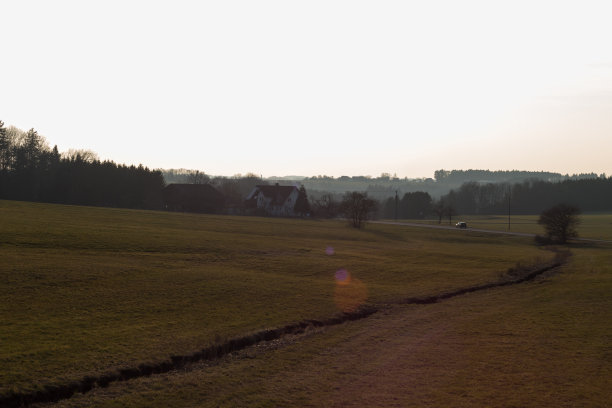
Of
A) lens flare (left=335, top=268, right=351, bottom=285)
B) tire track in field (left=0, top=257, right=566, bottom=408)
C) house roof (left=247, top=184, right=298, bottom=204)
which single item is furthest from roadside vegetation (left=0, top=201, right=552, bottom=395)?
house roof (left=247, top=184, right=298, bottom=204)

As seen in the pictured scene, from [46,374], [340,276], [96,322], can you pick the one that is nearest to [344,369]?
[46,374]

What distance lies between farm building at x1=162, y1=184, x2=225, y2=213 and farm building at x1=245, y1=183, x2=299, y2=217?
555 inches

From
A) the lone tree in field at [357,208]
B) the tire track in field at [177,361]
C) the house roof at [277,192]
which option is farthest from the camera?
the house roof at [277,192]

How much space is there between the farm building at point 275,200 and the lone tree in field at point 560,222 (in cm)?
6660

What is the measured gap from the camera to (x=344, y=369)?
18.2 metres

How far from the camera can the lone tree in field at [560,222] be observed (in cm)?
8250

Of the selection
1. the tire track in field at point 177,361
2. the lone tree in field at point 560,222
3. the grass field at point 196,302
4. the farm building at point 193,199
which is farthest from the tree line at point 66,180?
the tire track in field at point 177,361

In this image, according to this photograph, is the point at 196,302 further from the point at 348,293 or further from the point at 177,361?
the point at 348,293

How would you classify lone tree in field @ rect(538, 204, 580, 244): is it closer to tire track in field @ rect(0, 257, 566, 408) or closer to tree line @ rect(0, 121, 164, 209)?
tire track in field @ rect(0, 257, 566, 408)

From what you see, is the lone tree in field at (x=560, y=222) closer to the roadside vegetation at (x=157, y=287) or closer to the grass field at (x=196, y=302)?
the roadside vegetation at (x=157, y=287)

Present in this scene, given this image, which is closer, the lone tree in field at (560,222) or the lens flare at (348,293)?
the lens flare at (348,293)

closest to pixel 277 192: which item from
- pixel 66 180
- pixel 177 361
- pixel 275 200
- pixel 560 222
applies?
pixel 275 200

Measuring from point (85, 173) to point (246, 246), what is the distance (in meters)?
80.6

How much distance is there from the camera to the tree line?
11148 cm
